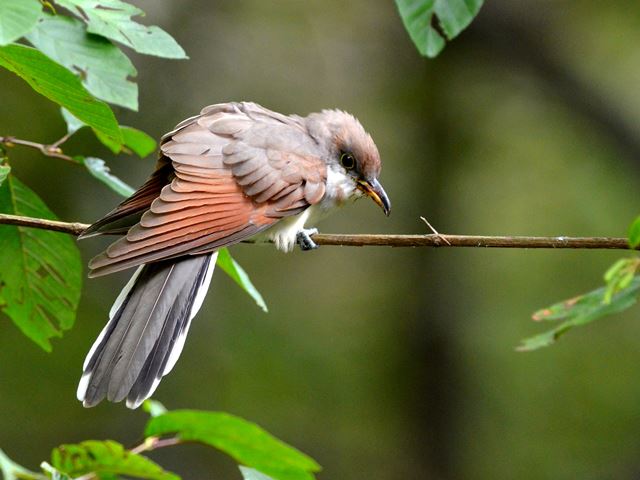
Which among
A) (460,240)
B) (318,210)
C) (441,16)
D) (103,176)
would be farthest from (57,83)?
(318,210)

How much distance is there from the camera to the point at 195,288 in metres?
2.78

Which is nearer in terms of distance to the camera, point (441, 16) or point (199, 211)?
point (441, 16)

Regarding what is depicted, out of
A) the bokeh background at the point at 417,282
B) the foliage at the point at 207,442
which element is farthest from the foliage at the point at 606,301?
the bokeh background at the point at 417,282

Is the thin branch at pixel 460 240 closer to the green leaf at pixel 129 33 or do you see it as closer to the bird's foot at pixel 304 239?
the green leaf at pixel 129 33

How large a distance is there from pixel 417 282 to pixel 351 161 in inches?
165

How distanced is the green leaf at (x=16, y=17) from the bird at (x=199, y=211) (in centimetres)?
86

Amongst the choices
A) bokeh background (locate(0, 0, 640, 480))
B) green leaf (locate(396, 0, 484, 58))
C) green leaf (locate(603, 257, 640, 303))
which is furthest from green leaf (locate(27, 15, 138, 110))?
bokeh background (locate(0, 0, 640, 480))

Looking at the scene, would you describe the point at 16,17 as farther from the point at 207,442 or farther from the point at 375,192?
the point at 375,192

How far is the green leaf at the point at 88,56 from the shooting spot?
2543 mm

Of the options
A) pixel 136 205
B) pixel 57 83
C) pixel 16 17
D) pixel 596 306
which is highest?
pixel 16 17

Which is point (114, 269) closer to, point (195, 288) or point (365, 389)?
point (195, 288)

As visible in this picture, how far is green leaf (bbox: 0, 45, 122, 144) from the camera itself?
6.29 feet

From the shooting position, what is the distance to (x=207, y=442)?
2.25 m

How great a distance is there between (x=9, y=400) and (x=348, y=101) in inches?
156
